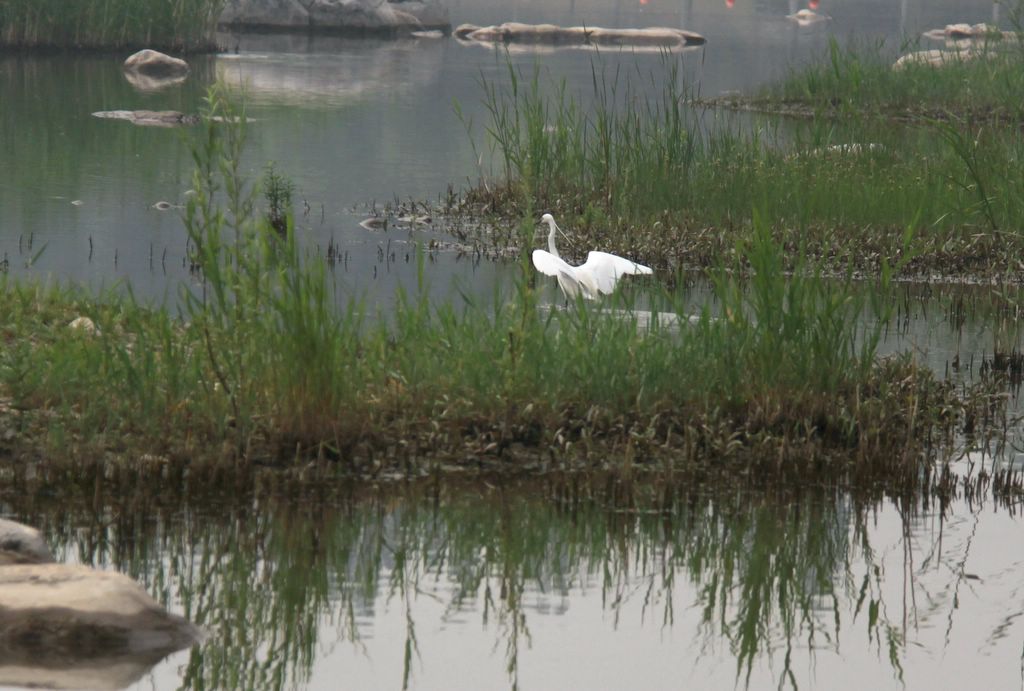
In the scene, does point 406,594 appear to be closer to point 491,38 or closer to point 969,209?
point 969,209

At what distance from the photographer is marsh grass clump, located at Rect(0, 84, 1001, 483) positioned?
639 cm

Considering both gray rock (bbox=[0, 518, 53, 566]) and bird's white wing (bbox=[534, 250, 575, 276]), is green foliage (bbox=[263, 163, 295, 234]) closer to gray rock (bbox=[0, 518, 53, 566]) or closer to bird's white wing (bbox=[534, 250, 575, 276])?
bird's white wing (bbox=[534, 250, 575, 276])

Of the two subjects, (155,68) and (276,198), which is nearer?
(276,198)

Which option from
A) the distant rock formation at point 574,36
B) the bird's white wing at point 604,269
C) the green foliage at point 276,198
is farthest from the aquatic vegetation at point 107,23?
the bird's white wing at point 604,269

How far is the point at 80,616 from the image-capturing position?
181 inches

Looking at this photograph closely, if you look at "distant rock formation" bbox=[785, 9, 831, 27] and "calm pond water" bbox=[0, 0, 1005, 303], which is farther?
"distant rock formation" bbox=[785, 9, 831, 27]

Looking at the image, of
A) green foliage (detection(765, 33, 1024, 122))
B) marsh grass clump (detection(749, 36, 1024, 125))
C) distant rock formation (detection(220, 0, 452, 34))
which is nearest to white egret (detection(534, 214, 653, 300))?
marsh grass clump (detection(749, 36, 1024, 125))

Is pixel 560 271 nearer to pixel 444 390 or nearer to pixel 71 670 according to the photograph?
pixel 444 390

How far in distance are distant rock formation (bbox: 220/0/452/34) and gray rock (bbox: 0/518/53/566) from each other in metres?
35.9

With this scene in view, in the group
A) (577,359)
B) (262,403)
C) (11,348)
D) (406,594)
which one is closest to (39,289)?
(11,348)

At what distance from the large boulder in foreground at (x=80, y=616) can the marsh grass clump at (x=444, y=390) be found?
1.45m

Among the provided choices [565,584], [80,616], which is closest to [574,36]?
[565,584]

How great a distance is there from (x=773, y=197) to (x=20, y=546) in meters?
8.64

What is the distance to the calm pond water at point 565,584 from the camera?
473cm
